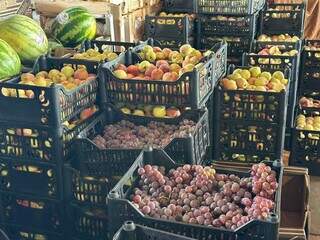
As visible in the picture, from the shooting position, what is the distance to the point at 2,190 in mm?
1966

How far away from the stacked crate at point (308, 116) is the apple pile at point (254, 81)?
0.35m

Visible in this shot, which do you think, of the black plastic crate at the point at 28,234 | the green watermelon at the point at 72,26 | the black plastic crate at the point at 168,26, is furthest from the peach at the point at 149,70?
the black plastic crate at the point at 168,26

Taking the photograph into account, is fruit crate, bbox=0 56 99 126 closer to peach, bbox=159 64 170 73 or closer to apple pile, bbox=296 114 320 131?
peach, bbox=159 64 170 73

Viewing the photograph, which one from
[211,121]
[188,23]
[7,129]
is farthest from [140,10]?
[7,129]

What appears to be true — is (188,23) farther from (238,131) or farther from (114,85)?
(114,85)

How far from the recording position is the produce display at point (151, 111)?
6.73 ft

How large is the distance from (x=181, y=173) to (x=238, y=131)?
0.96 metres

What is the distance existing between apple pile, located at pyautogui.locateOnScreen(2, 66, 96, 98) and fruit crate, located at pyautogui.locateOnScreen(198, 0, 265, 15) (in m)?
2.06

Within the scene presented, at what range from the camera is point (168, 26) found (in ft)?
13.0

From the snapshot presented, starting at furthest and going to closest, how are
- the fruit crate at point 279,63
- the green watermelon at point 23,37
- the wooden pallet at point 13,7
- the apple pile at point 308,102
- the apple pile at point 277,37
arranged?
the apple pile at point 277,37 → the wooden pallet at point 13,7 → the apple pile at point 308,102 → the fruit crate at point 279,63 → the green watermelon at point 23,37

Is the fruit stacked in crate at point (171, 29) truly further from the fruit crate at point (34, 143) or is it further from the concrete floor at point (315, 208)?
the fruit crate at point (34, 143)

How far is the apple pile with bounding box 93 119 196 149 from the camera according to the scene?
6.25ft

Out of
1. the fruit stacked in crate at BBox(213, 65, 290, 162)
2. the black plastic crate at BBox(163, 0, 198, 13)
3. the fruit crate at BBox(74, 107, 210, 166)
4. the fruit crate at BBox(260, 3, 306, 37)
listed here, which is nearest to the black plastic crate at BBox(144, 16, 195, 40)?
the black plastic crate at BBox(163, 0, 198, 13)

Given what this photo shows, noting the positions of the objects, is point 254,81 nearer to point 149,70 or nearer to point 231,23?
point 149,70
